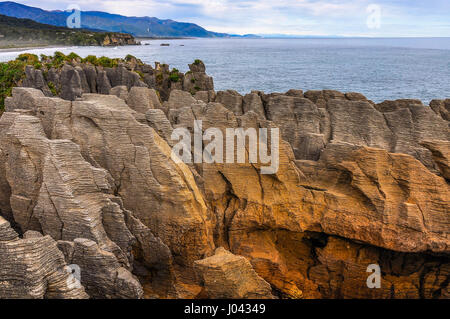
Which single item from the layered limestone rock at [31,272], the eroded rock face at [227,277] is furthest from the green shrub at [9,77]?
the eroded rock face at [227,277]

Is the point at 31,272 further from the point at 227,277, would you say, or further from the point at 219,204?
the point at 219,204

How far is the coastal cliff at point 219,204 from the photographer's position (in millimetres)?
12289

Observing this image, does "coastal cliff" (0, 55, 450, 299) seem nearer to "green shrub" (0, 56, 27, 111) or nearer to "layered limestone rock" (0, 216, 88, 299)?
"layered limestone rock" (0, 216, 88, 299)

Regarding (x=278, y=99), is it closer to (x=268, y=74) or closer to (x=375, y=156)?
(x=375, y=156)

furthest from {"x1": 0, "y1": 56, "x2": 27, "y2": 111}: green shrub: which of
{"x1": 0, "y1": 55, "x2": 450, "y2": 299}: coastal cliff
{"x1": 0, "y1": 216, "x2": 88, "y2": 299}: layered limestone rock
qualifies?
{"x1": 0, "y1": 216, "x2": 88, "y2": 299}: layered limestone rock

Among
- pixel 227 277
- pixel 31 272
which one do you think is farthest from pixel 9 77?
pixel 227 277

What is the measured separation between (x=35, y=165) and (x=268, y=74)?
108519 millimetres

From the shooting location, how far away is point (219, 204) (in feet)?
55.9

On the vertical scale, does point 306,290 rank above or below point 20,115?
below

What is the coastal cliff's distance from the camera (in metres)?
12.3

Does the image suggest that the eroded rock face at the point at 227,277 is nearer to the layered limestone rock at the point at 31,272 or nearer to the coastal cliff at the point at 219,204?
the coastal cliff at the point at 219,204

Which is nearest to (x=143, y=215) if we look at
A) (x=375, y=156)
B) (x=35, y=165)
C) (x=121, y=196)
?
(x=121, y=196)

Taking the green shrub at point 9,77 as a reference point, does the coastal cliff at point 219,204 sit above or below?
below
